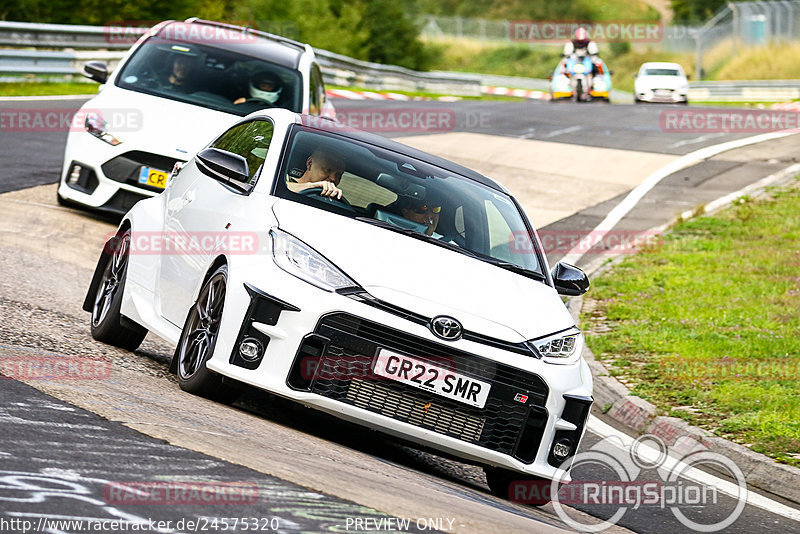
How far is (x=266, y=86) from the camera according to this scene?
13078mm

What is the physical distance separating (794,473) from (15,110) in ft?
52.1

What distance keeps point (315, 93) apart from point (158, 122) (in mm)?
2372

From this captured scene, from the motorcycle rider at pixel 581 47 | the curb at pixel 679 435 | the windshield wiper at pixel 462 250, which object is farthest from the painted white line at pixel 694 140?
the windshield wiper at pixel 462 250

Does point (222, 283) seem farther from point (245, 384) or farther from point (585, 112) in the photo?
point (585, 112)

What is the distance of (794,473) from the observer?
7645 mm

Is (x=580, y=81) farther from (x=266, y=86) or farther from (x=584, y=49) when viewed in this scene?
(x=266, y=86)

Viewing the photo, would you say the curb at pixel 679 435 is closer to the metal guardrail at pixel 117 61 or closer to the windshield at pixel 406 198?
the windshield at pixel 406 198

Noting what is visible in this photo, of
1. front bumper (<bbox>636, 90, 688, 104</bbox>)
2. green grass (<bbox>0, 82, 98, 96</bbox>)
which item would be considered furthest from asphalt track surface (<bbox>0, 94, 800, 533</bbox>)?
front bumper (<bbox>636, 90, 688, 104</bbox>)

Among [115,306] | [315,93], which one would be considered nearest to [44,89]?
[315,93]

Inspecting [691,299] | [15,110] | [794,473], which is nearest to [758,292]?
[691,299]

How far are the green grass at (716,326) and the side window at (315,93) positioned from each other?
11.7ft

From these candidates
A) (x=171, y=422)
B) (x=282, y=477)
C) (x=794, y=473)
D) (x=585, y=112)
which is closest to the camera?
(x=282, y=477)

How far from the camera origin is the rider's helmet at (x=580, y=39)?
35.8 meters

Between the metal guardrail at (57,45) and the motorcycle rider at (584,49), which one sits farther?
the motorcycle rider at (584,49)
